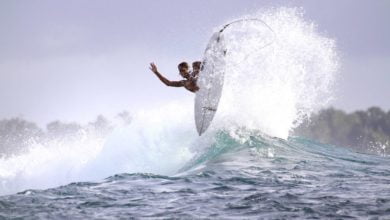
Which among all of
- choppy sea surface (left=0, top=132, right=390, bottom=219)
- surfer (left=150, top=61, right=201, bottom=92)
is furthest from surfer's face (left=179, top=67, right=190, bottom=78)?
choppy sea surface (left=0, top=132, right=390, bottom=219)

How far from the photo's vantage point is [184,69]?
18766 millimetres

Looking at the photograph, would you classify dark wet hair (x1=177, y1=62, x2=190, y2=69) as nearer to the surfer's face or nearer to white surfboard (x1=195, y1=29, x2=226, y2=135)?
the surfer's face

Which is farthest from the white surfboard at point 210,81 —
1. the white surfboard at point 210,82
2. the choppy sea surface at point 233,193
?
the choppy sea surface at point 233,193

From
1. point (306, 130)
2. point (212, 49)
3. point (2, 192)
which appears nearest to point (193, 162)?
Answer: point (212, 49)

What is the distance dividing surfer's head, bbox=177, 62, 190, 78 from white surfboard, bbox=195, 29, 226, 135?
326 mm

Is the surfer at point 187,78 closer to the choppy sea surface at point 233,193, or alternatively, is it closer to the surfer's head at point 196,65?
the surfer's head at point 196,65

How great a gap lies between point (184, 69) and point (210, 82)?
0.78 meters

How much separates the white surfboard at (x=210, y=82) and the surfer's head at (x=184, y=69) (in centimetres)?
33

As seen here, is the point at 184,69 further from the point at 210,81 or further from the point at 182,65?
the point at 210,81

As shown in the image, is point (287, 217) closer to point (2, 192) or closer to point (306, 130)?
point (2, 192)

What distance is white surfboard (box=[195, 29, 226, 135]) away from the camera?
19.0 meters

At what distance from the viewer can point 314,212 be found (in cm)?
1185

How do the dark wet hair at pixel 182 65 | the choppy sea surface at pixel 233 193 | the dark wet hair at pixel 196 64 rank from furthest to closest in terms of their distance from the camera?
the dark wet hair at pixel 196 64 → the dark wet hair at pixel 182 65 → the choppy sea surface at pixel 233 193

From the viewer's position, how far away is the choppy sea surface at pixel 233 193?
39.8 ft
